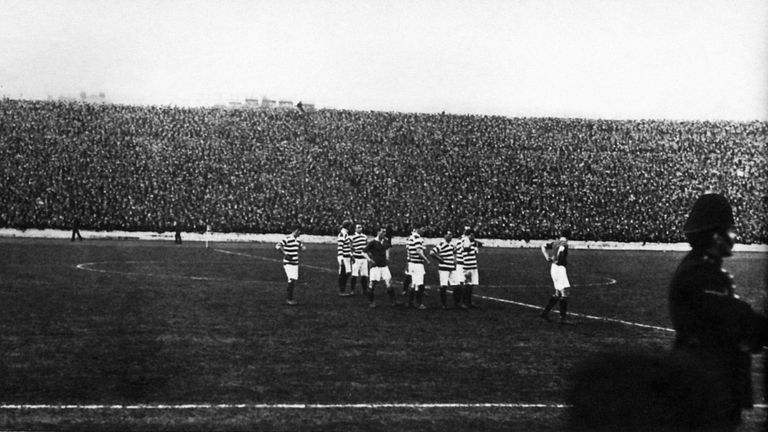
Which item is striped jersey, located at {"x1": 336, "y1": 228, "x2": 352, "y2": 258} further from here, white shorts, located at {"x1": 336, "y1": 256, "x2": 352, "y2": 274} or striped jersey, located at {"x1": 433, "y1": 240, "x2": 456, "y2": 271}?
striped jersey, located at {"x1": 433, "y1": 240, "x2": 456, "y2": 271}

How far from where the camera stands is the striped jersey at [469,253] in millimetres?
23047

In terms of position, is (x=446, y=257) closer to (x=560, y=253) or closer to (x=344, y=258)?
(x=560, y=253)

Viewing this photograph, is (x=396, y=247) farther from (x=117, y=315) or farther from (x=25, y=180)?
(x=117, y=315)

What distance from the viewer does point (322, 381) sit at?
42.4 feet

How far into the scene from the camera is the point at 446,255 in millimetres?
22672

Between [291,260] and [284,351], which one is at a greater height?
[291,260]

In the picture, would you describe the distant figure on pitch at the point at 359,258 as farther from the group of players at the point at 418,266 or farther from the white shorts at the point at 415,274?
the white shorts at the point at 415,274

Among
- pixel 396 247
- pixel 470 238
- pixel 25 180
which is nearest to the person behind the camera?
pixel 470 238

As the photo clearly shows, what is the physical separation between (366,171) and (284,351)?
49.7 m

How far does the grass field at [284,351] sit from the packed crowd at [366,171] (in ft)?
94.2

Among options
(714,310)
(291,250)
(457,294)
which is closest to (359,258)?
(291,250)

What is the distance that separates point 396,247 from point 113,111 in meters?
27.1

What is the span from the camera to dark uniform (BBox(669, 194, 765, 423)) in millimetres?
4355

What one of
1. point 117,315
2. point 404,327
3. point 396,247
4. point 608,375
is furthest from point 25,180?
point 608,375
